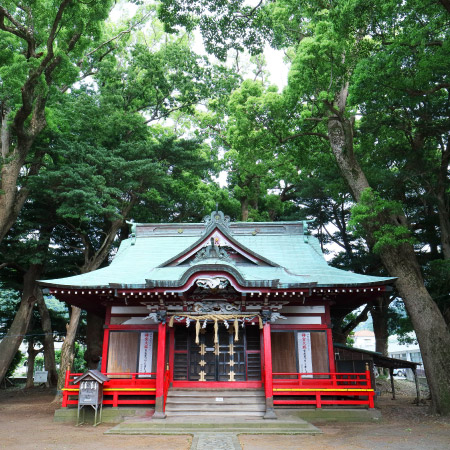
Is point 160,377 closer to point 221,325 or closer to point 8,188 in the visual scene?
point 221,325

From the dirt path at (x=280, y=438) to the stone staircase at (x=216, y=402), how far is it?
1.84 m

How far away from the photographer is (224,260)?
1145 centimetres

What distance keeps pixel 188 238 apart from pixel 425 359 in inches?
392

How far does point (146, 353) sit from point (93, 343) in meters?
9.47

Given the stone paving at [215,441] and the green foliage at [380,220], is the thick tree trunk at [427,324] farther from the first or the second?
the stone paving at [215,441]

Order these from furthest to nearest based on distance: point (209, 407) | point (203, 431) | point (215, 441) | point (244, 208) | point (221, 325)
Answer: point (244, 208) → point (221, 325) → point (209, 407) → point (203, 431) → point (215, 441)

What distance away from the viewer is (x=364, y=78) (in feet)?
39.0

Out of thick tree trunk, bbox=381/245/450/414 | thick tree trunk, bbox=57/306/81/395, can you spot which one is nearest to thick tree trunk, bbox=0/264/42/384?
thick tree trunk, bbox=57/306/81/395

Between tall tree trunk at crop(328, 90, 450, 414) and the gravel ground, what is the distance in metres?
1.06

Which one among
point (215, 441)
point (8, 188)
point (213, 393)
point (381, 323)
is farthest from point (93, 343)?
point (381, 323)

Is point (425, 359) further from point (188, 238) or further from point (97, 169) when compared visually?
point (97, 169)

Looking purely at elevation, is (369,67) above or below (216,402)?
above

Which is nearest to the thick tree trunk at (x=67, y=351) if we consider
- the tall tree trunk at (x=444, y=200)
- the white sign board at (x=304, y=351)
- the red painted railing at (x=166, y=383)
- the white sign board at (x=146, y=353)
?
the white sign board at (x=146, y=353)

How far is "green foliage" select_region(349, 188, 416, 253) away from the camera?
12.4 metres
